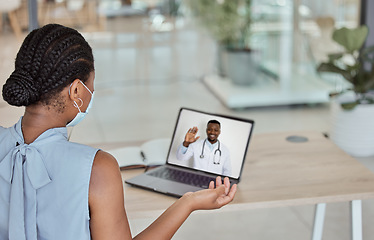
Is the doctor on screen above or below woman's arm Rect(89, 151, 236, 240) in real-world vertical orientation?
below

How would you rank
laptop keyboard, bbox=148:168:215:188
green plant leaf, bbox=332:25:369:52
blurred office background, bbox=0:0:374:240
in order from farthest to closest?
blurred office background, bbox=0:0:374:240 < green plant leaf, bbox=332:25:369:52 < laptop keyboard, bbox=148:168:215:188

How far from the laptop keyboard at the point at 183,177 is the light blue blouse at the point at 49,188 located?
2.27ft

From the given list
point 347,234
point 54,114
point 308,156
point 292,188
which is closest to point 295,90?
point 347,234

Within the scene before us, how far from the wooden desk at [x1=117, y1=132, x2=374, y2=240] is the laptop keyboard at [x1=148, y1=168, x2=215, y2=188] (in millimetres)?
116

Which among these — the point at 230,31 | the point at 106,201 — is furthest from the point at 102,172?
the point at 230,31

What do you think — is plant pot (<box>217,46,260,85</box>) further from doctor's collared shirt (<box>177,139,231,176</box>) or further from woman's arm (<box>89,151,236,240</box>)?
woman's arm (<box>89,151,236,240</box>)

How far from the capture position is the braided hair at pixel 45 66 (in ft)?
4.47

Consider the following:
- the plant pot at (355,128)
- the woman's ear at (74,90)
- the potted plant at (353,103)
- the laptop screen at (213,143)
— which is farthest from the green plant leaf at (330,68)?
the woman's ear at (74,90)

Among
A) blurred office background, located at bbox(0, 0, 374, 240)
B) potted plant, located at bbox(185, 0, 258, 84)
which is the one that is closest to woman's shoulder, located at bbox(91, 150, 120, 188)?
blurred office background, located at bbox(0, 0, 374, 240)

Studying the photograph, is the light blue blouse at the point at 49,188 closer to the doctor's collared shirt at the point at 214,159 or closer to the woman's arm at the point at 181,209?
the woman's arm at the point at 181,209

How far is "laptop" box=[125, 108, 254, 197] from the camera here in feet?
6.72

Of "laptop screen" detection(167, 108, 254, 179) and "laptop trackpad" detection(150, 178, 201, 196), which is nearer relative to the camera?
"laptop trackpad" detection(150, 178, 201, 196)

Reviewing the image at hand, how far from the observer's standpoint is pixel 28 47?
1.38 m

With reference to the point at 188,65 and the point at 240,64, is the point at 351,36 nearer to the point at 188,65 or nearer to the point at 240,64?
the point at 240,64
